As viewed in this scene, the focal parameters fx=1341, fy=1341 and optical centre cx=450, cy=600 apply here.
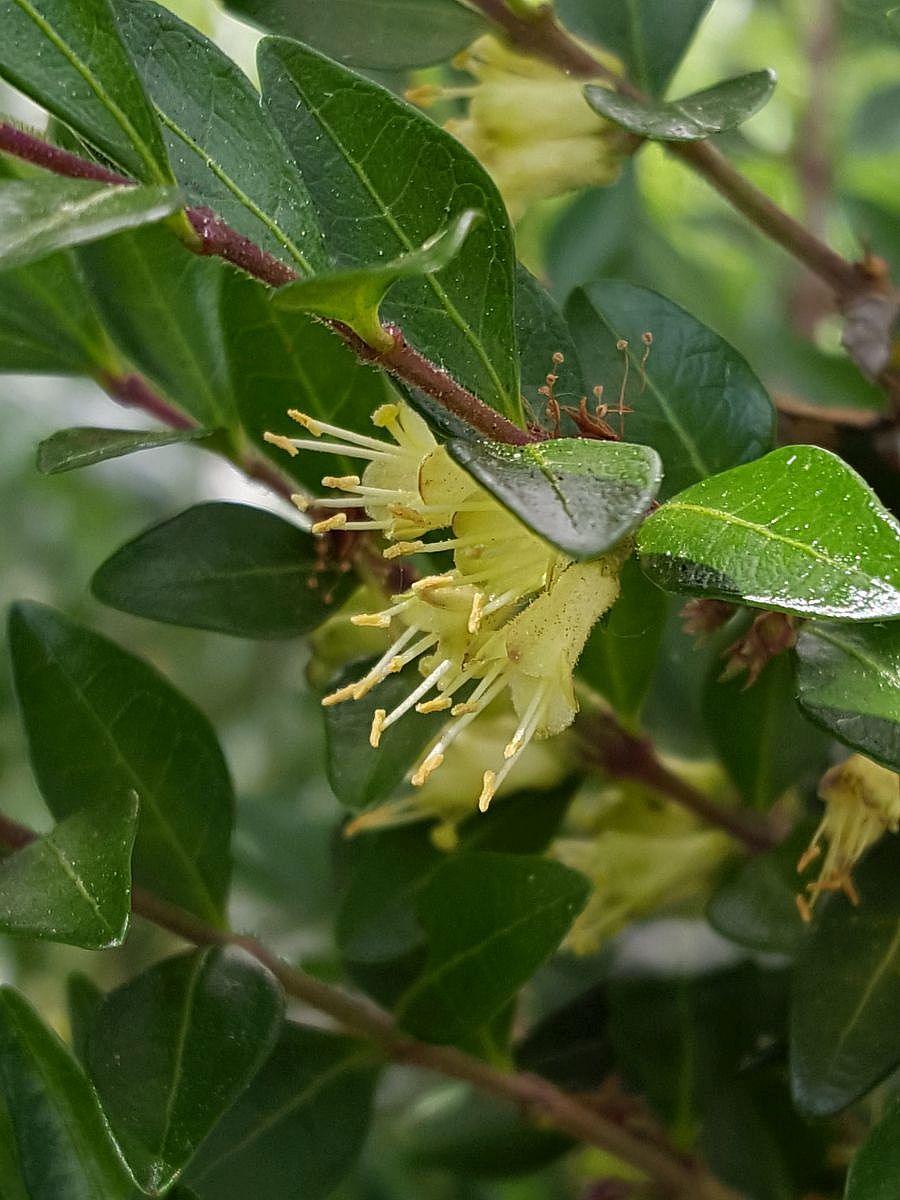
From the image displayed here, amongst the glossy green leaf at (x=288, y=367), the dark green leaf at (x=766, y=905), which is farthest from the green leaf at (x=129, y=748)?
the dark green leaf at (x=766, y=905)

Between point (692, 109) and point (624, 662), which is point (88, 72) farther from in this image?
point (624, 662)

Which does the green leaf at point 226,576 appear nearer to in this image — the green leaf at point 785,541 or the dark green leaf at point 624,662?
the dark green leaf at point 624,662

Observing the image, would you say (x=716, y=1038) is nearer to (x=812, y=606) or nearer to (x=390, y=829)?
(x=390, y=829)

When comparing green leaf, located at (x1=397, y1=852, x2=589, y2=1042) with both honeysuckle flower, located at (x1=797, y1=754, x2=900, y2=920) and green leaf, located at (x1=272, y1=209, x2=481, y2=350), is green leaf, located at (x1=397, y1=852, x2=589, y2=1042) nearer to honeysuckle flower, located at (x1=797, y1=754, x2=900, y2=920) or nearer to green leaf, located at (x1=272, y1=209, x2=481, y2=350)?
honeysuckle flower, located at (x1=797, y1=754, x2=900, y2=920)

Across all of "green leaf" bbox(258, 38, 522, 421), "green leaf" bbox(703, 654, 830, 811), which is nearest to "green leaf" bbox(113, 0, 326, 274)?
"green leaf" bbox(258, 38, 522, 421)

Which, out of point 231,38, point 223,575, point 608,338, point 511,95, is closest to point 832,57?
point 231,38

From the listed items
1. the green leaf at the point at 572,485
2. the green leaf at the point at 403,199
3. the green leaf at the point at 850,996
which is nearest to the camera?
the green leaf at the point at 572,485
